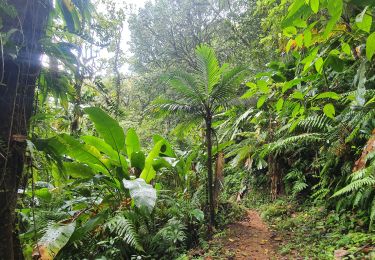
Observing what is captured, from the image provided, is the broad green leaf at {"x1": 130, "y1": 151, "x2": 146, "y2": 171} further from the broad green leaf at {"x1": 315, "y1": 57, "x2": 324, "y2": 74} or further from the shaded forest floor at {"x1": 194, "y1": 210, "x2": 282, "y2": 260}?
the broad green leaf at {"x1": 315, "y1": 57, "x2": 324, "y2": 74}

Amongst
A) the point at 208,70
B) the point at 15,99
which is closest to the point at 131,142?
the point at 208,70

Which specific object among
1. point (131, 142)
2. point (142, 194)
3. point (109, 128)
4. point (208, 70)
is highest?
point (208, 70)

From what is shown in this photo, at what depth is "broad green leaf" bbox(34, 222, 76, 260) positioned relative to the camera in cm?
305

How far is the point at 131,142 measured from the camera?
496 centimetres

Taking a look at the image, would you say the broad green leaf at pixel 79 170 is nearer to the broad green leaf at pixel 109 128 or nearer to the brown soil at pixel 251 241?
the broad green leaf at pixel 109 128

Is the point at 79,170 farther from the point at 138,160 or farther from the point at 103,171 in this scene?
the point at 138,160

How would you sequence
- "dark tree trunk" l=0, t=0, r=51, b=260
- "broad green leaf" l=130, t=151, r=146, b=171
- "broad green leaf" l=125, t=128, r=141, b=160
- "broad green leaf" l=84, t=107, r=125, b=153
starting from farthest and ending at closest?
"broad green leaf" l=125, t=128, r=141, b=160
"broad green leaf" l=130, t=151, r=146, b=171
"broad green leaf" l=84, t=107, r=125, b=153
"dark tree trunk" l=0, t=0, r=51, b=260

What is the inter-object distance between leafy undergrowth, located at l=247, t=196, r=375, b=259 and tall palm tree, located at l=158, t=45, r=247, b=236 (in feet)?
3.41

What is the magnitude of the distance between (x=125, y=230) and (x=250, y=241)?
5.30 feet

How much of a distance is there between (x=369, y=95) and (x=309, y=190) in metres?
2.13

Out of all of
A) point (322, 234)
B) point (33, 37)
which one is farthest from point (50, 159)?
point (322, 234)

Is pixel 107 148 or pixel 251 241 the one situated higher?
pixel 107 148

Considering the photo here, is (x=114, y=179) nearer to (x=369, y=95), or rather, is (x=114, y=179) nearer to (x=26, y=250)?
(x=26, y=250)

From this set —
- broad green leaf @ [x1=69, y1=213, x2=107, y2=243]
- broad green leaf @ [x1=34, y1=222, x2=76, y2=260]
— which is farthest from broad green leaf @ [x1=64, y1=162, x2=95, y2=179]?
broad green leaf @ [x1=34, y1=222, x2=76, y2=260]
